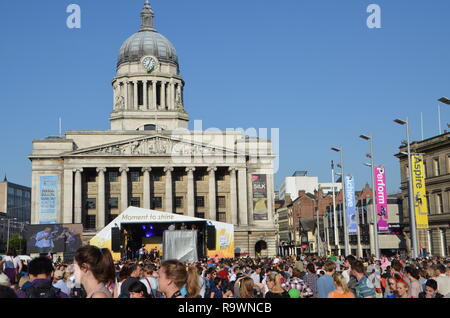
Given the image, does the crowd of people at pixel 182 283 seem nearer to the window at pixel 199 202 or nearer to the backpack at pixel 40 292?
the backpack at pixel 40 292

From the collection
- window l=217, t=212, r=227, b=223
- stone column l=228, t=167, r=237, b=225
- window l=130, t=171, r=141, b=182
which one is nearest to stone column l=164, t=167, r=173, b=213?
window l=130, t=171, r=141, b=182

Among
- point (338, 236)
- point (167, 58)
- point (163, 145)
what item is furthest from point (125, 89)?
point (338, 236)

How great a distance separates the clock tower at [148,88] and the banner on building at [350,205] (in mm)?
50595

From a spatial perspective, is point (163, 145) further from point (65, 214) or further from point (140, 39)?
point (140, 39)

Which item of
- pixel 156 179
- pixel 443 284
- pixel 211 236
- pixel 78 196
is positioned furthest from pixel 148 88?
pixel 443 284

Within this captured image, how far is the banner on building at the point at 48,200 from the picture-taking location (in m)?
76.2

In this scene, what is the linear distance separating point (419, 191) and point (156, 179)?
42.1m

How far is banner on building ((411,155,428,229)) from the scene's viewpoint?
3926 cm

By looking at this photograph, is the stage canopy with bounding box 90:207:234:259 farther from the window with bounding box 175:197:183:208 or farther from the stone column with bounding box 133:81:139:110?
the stone column with bounding box 133:81:139:110

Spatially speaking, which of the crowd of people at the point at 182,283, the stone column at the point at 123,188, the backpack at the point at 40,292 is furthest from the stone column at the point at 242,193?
the backpack at the point at 40,292

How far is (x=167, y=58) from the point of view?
10175 cm

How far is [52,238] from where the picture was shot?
49312 millimetres

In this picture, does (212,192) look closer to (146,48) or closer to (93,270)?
(146,48)

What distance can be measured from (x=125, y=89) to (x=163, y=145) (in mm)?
22123
